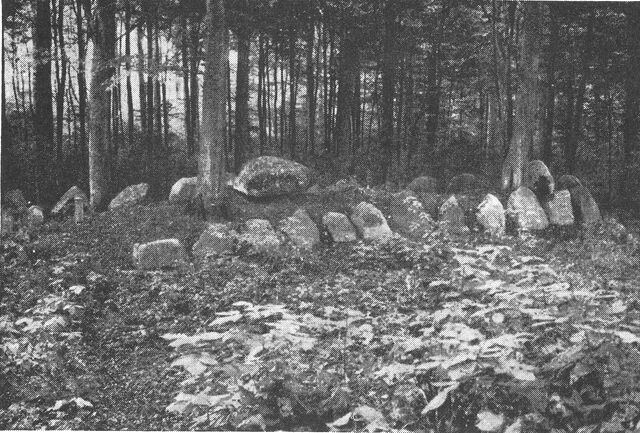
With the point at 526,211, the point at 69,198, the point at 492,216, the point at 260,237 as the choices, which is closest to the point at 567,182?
the point at 526,211

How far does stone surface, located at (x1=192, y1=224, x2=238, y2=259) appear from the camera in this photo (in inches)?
254

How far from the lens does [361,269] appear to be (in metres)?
6.15

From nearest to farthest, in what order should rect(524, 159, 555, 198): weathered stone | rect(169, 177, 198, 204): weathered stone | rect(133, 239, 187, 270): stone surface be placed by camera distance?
rect(133, 239, 187, 270): stone surface
rect(524, 159, 555, 198): weathered stone
rect(169, 177, 198, 204): weathered stone

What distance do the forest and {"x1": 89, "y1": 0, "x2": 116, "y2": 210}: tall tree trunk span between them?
0.04 metres

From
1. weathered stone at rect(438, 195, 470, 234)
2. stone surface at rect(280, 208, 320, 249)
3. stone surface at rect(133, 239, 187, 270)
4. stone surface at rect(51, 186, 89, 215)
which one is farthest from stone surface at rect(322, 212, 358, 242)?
stone surface at rect(51, 186, 89, 215)

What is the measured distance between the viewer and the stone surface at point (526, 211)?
6.75 m

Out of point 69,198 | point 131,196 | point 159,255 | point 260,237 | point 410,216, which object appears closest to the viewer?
point 159,255

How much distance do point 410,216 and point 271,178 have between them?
3613mm

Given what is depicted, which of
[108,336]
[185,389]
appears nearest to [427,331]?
[185,389]

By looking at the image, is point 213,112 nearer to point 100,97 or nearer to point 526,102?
point 100,97

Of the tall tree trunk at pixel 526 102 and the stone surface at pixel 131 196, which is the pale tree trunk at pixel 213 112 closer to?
the stone surface at pixel 131 196

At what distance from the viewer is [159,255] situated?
20.1 feet

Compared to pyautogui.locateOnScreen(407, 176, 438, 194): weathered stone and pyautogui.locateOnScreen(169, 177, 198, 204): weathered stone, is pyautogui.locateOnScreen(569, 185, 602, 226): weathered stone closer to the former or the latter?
pyautogui.locateOnScreen(407, 176, 438, 194): weathered stone

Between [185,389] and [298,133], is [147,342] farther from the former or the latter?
[298,133]
